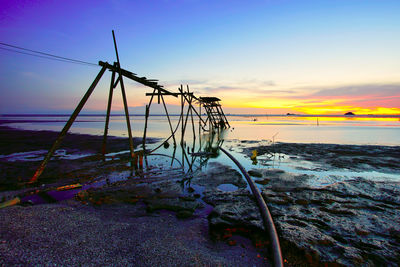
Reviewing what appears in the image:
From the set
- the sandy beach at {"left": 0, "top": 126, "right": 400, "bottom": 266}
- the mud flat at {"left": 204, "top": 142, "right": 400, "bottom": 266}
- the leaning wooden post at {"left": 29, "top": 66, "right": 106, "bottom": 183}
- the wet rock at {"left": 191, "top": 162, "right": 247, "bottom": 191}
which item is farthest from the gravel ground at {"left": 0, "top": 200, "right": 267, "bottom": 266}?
the leaning wooden post at {"left": 29, "top": 66, "right": 106, "bottom": 183}

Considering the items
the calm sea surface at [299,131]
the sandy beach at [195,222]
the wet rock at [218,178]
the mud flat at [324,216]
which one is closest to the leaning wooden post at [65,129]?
the sandy beach at [195,222]

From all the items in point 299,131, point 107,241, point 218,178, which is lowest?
point 218,178

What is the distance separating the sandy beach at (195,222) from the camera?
2.88 metres

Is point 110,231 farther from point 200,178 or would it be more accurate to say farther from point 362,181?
point 362,181

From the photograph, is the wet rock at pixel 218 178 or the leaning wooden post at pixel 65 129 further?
the wet rock at pixel 218 178

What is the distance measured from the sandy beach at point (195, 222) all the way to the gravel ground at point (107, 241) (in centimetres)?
2

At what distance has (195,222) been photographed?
410cm

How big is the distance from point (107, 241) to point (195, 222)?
5.78 ft

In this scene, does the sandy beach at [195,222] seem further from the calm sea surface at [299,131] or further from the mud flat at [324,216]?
the calm sea surface at [299,131]

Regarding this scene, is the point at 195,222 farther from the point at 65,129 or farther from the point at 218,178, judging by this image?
the point at 65,129

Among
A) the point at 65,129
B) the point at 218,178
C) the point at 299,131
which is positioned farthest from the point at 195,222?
the point at 299,131

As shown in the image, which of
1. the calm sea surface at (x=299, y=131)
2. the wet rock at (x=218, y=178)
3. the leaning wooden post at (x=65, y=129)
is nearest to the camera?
the leaning wooden post at (x=65, y=129)

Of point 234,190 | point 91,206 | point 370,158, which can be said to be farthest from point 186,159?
point 370,158

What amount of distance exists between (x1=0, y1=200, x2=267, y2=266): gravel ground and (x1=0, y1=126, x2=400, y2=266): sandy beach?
16mm
